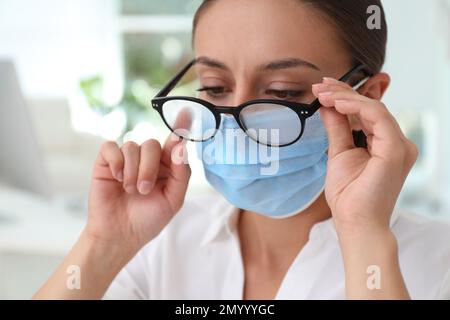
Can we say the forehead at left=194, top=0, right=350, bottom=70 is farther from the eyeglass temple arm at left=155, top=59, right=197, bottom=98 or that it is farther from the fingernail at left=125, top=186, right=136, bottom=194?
the fingernail at left=125, top=186, right=136, bottom=194

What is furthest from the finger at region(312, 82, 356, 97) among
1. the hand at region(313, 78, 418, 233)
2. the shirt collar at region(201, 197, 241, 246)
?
the shirt collar at region(201, 197, 241, 246)

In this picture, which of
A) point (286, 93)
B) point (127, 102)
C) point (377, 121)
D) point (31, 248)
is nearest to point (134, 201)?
point (286, 93)

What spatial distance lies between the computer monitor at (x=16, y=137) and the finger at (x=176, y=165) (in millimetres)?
593

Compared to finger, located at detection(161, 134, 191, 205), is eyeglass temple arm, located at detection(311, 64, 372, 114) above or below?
above

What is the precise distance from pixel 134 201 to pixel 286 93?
28 cm

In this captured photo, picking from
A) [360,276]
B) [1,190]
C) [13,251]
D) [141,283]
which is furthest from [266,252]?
[1,190]

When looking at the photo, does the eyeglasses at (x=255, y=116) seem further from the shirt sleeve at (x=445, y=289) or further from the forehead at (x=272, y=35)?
the shirt sleeve at (x=445, y=289)

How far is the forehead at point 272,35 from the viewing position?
767 millimetres

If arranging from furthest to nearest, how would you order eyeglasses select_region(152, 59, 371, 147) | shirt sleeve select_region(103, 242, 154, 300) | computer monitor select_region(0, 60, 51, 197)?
computer monitor select_region(0, 60, 51, 197)
shirt sleeve select_region(103, 242, 154, 300)
eyeglasses select_region(152, 59, 371, 147)

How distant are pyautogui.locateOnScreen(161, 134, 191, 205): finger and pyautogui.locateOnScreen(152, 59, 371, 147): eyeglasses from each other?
2cm

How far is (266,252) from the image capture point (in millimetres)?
943

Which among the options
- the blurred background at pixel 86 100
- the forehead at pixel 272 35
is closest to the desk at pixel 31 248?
the blurred background at pixel 86 100

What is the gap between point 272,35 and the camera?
0.76m

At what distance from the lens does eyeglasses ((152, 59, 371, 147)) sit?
74 centimetres
